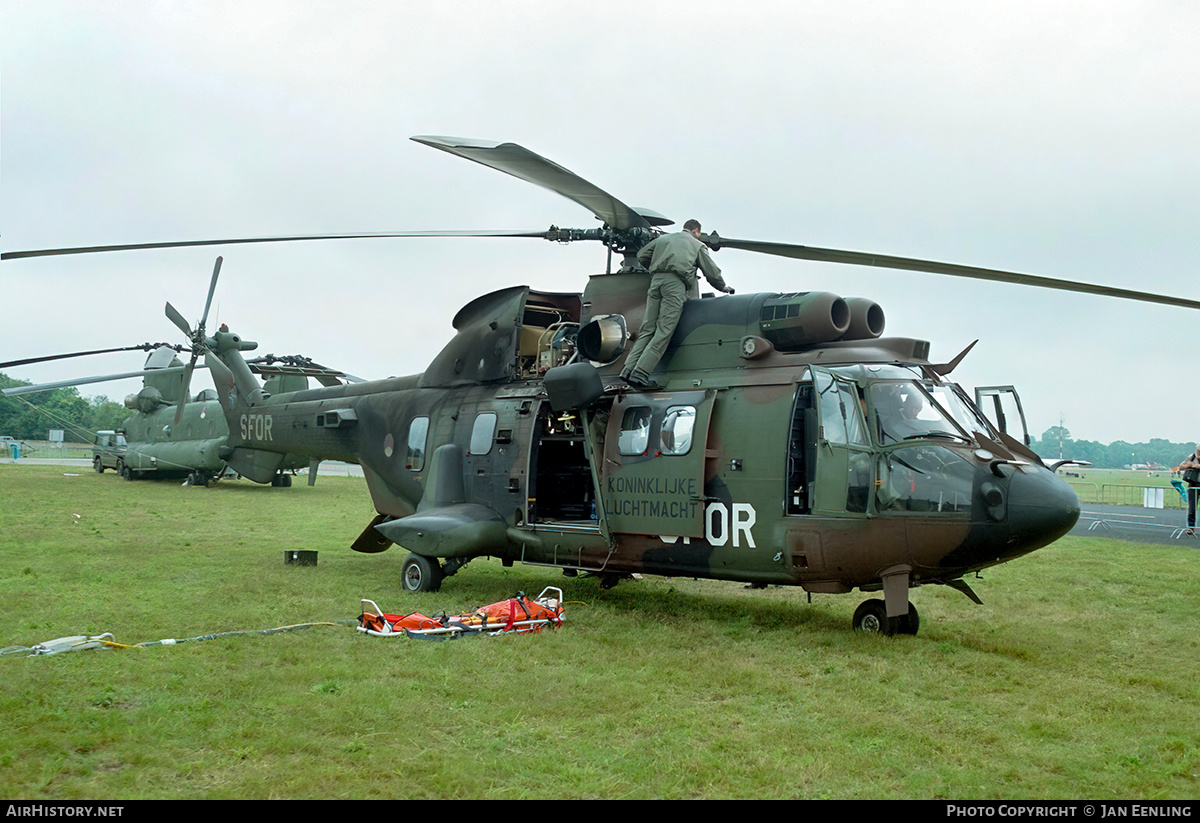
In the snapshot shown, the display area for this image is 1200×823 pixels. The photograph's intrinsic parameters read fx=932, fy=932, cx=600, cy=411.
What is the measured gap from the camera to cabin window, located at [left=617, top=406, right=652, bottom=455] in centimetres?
929

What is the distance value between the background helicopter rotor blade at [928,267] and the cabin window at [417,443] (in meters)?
4.50

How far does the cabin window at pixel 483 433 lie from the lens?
10.9 meters

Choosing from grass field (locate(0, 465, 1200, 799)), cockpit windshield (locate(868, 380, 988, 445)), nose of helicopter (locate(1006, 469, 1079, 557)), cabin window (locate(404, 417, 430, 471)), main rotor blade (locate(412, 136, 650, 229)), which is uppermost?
main rotor blade (locate(412, 136, 650, 229))

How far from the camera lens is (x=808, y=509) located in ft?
27.1

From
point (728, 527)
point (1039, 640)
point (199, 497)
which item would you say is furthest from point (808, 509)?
point (199, 497)

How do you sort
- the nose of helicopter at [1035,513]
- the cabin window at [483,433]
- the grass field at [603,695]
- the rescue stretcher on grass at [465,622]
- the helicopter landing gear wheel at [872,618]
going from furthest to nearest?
1. the cabin window at [483,433]
2. the helicopter landing gear wheel at [872,618]
3. the rescue stretcher on grass at [465,622]
4. the nose of helicopter at [1035,513]
5. the grass field at [603,695]

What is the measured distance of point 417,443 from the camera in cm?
1201

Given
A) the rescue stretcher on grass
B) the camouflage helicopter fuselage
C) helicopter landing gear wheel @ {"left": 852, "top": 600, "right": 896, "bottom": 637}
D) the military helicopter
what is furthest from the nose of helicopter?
the military helicopter

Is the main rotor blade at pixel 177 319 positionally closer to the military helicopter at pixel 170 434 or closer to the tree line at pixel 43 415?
the military helicopter at pixel 170 434

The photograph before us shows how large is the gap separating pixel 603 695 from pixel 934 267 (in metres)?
4.87

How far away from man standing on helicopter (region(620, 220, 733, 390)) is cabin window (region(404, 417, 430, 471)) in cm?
347

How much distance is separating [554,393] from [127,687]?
480cm

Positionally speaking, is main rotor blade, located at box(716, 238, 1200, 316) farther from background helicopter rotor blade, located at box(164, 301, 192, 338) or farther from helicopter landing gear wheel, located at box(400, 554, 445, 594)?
background helicopter rotor blade, located at box(164, 301, 192, 338)

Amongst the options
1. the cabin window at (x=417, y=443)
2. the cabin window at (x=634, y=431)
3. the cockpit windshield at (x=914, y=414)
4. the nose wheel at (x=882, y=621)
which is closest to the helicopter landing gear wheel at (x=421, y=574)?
the cabin window at (x=417, y=443)
